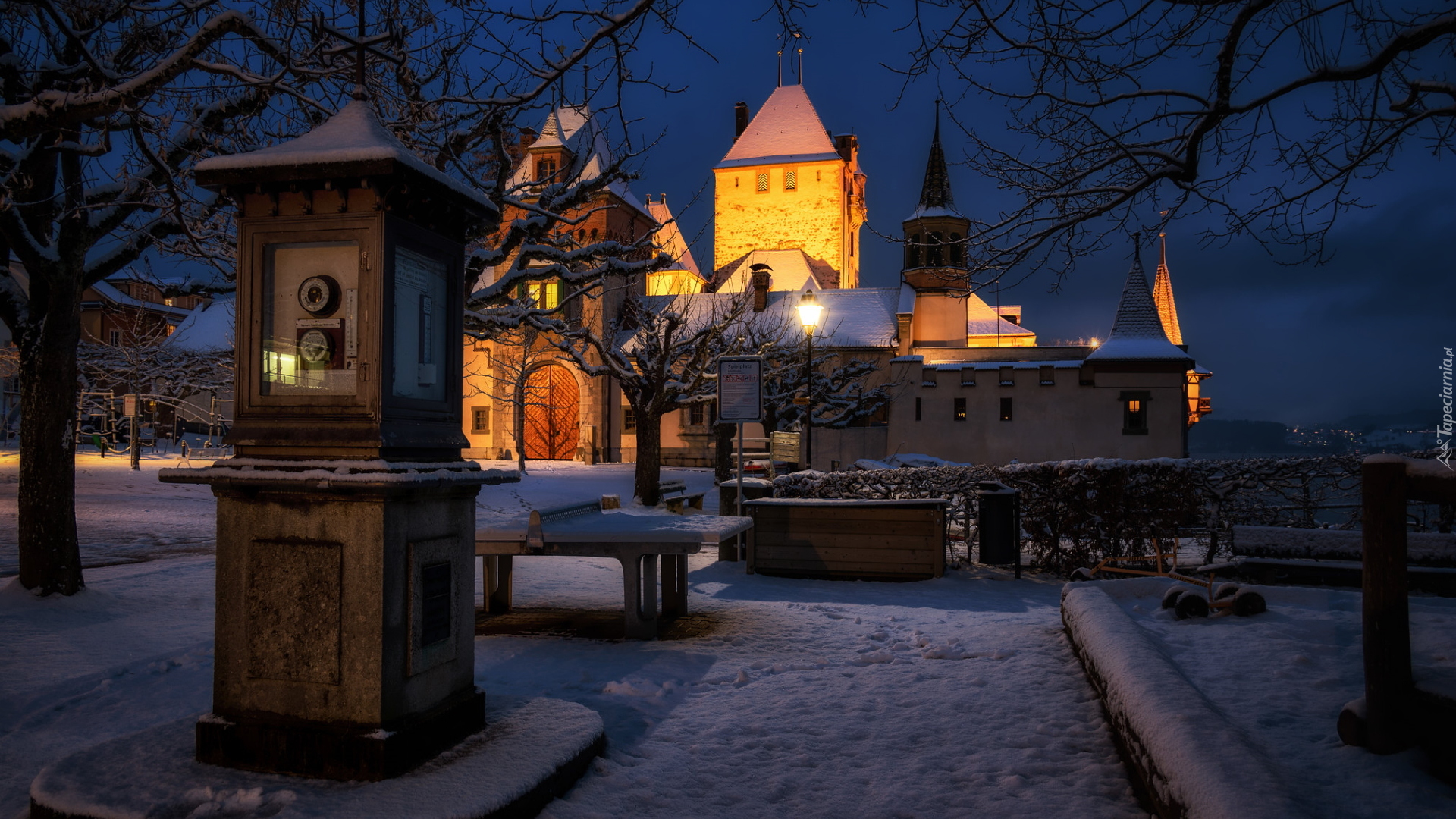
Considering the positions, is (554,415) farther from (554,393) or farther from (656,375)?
(656,375)

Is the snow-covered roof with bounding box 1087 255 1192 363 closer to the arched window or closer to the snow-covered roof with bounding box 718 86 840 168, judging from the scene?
the arched window

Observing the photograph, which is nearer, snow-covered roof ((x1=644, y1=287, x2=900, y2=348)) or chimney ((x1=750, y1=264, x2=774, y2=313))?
snow-covered roof ((x1=644, y1=287, x2=900, y2=348))

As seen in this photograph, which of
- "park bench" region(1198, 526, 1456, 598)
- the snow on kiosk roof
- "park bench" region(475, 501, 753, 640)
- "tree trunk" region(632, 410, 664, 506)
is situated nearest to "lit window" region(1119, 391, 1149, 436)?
"tree trunk" region(632, 410, 664, 506)

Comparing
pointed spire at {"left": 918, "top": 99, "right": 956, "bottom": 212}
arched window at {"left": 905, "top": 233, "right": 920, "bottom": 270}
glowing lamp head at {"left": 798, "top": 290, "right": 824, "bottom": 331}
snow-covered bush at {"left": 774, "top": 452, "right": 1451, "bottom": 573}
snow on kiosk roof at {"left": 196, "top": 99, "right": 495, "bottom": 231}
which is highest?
pointed spire at {"left": 918, "top": 99, "right": 956, "bottom": 212}

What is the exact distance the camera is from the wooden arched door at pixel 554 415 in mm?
43031

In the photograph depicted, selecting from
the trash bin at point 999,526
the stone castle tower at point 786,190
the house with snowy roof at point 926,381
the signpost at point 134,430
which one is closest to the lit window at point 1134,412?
the house with snowy roof at point 926,381

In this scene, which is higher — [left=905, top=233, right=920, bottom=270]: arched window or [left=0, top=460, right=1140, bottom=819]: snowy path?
[left=905, top=233, right=920, bottom=270]: arched window

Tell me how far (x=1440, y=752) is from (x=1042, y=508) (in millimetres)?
8178

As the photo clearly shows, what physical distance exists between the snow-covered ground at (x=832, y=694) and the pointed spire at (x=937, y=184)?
131 ft

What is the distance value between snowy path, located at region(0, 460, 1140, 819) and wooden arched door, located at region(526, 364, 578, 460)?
33.8 meters

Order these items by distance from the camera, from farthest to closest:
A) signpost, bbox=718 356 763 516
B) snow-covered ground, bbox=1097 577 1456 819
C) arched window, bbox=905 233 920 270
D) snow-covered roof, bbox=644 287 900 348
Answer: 1. arched window, bbox=905 233 920 270
2. snow-covered roof, bbox=644 287 900 348
3. signpost, bbox=718 356 763 516
4. snow-covered ground, bbox=1097 577 1456 819

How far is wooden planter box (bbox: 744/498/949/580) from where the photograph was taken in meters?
10.4

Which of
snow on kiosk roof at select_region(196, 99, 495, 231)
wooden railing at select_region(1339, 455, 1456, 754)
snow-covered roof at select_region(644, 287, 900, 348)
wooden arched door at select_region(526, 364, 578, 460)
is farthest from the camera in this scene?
wooden arched door at select_region(526, 364, 578, 460)

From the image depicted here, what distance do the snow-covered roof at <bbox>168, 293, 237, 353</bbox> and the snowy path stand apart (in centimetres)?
4415
